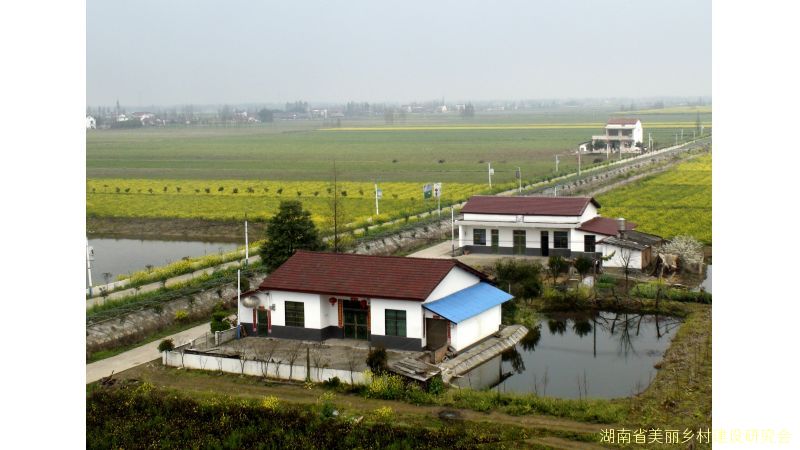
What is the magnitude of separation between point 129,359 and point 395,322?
394 cm

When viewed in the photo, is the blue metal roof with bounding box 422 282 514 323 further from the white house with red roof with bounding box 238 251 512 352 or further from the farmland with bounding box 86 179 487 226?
the farmland with bounding box 86 179 487 226

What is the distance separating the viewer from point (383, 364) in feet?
40.5

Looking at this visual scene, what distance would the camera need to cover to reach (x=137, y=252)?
1072 inches

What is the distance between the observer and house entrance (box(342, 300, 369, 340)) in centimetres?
1433

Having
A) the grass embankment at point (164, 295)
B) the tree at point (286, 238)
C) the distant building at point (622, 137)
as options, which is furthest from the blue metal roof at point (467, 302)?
the distant building at point (622, 137)

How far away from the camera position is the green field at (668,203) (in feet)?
86.4

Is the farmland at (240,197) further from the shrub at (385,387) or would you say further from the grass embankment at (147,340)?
the shrub at (385,387)

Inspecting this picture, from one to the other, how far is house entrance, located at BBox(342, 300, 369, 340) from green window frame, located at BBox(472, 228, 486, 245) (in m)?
8.45

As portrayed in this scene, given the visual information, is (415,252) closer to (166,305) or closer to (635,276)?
(635,276)

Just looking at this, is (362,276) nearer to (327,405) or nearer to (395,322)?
(395,322)

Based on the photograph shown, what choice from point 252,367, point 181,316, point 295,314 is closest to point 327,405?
point 252,367

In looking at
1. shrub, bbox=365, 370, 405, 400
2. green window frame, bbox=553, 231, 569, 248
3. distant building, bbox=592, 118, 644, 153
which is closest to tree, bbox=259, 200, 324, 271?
green window frame, bbox=553, 231, 569, 248

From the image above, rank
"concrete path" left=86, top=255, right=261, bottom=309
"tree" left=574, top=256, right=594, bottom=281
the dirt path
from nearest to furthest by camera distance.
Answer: the dirt path → "concrete path" left=86, top=255, right=261, bottom=309 → "tree" left=574, top=256, right=594, bottom=281

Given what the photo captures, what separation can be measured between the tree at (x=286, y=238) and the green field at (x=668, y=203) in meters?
10.7
